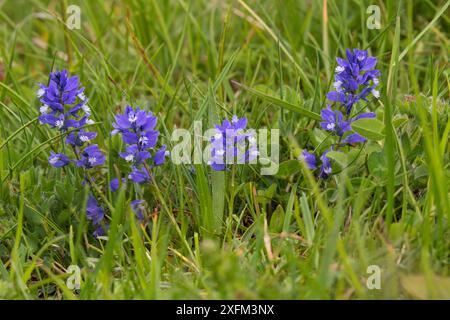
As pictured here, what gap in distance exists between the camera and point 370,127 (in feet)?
6.68

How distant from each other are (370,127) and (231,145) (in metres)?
0.37

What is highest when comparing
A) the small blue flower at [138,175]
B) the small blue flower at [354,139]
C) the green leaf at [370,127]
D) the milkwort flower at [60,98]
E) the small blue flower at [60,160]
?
the milkwort flower at [60,98]

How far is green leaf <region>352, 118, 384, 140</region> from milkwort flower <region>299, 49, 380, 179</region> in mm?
87

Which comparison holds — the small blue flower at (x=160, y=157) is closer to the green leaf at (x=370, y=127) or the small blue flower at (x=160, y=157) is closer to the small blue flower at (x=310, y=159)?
the small blue flower at (x=310, y=159)

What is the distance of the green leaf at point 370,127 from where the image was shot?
6.64 ft

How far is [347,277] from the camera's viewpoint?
1692 millimetres

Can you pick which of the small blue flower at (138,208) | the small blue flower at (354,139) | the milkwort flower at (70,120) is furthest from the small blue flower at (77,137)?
the small blue flower at (354,139)

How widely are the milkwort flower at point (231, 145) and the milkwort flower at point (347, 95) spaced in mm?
166

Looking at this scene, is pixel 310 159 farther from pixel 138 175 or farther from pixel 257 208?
pixel 138 175

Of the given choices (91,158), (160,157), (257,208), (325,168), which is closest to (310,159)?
(325,168)

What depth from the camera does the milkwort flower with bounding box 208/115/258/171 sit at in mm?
2014

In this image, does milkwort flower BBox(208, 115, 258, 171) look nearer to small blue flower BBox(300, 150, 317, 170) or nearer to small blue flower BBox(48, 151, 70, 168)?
small blue flower BBox(300, 150, 317, 170)
